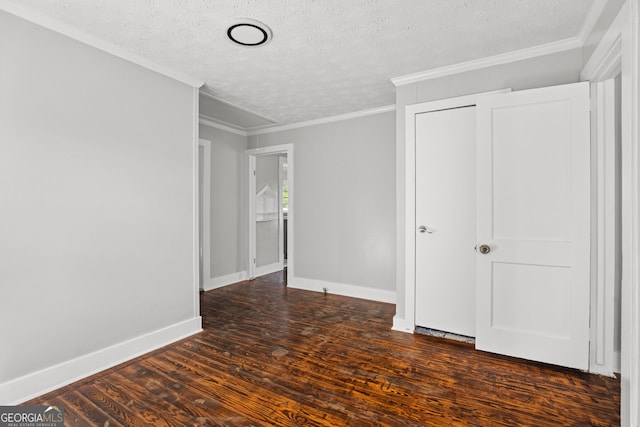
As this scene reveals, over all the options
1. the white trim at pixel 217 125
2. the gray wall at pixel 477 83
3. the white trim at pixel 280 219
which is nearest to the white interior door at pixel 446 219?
the gray wall at pixel 477 83

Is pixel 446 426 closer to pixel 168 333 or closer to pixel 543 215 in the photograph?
pixel 543 215

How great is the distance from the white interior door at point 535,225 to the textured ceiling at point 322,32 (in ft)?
1.71

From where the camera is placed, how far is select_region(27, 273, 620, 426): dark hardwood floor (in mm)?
1812

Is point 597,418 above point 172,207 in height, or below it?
below

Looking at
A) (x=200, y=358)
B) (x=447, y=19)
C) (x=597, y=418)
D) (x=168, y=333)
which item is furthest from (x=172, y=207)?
(x=597, y=418)

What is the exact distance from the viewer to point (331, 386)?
212 cm

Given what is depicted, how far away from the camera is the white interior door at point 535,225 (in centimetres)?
229

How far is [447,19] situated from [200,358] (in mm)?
3214

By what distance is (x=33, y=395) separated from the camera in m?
2.02

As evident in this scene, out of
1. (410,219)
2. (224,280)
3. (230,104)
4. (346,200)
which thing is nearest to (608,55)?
(410,219)

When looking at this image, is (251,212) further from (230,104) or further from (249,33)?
(249,33)

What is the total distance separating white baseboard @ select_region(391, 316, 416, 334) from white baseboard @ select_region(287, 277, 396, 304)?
0.87 m

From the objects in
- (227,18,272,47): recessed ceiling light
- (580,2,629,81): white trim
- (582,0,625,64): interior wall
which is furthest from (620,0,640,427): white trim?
(227,18,272,47): recessed ceiling light

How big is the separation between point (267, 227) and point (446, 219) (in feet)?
11.9
